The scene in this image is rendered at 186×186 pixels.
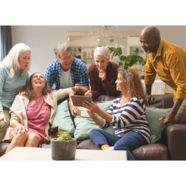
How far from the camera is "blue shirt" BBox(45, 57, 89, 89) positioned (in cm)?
302

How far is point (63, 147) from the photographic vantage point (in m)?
1.61

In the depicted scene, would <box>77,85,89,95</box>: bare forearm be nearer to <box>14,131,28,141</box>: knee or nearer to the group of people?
the group of people

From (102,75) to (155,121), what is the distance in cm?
75

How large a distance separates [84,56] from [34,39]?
4.32ft

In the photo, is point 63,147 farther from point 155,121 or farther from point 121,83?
point 155,121

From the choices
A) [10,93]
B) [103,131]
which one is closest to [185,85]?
[103,131]

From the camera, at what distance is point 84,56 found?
654 centimetres

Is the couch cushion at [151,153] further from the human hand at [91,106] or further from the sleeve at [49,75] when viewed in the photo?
the sleeve at [49,75]

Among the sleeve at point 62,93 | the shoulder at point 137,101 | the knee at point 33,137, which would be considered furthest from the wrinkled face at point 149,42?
the knee at point 33,137

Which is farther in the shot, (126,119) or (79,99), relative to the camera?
(126,119)

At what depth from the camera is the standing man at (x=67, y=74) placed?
2918mm

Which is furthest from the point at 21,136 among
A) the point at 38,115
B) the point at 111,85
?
the point at 111,85
